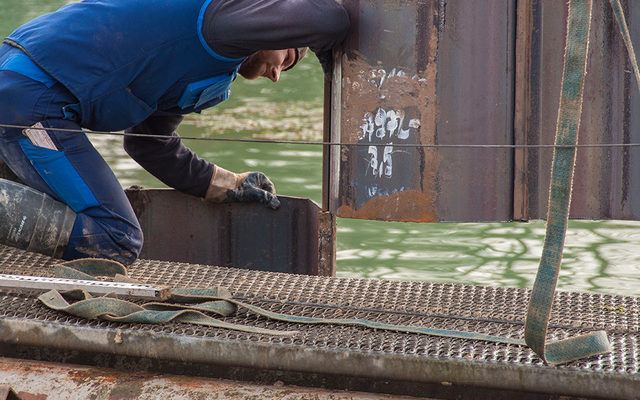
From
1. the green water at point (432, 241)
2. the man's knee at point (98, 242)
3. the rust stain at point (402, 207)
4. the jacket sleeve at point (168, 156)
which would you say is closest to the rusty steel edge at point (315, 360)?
the man's knee at point (98, 242)

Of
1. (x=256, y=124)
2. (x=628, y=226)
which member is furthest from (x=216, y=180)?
(x=256, y=124)

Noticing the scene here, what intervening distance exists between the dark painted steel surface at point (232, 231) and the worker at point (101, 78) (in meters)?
0.81

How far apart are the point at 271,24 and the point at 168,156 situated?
1.02 meters

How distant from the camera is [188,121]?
8.61m

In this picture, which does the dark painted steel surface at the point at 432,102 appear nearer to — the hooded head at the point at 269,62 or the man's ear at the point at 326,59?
the man's ear at the point at 326,59

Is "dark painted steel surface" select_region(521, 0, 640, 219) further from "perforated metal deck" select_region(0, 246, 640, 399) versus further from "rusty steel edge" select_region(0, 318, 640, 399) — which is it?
"rusty steel edge" select_region(0, 318, 640, 399)

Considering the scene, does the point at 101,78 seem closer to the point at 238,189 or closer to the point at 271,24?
the point at 271,24

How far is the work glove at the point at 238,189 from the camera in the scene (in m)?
3.91

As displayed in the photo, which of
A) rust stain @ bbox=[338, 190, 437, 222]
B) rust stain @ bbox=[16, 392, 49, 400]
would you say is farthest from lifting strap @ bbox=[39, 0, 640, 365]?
rust stain @ bbox=[338, 190, 437, 222]

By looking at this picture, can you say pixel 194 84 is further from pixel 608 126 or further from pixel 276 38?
pixel 608 126

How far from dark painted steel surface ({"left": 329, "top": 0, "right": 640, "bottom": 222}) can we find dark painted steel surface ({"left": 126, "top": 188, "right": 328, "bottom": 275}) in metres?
0.99

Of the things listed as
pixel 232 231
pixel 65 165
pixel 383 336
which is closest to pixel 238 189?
pixel 232 231

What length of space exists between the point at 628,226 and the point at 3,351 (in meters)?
4.58

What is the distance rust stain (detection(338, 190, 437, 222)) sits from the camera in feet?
9.99
